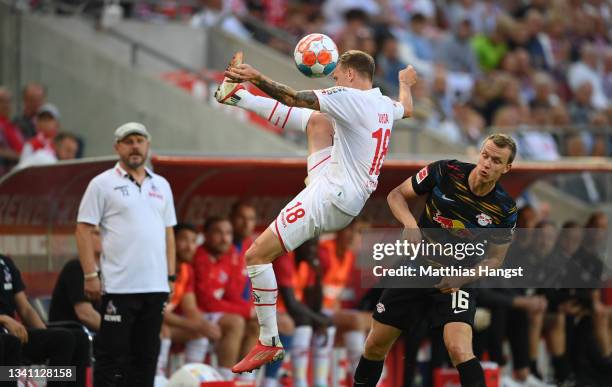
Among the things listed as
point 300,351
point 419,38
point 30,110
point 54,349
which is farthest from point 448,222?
point 419,38

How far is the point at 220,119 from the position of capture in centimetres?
1586

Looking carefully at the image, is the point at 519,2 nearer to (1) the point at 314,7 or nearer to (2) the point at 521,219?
(1) the point at 314,7

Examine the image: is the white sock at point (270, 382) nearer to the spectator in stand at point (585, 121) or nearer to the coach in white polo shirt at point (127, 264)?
the coach in white polo shirt at point (127, 264)

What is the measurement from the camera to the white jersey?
887cm

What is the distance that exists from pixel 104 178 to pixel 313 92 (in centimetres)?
209

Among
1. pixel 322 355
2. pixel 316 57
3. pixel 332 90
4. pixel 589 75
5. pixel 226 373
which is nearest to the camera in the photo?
pixel 332 90

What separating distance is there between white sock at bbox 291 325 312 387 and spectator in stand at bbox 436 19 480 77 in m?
8.31

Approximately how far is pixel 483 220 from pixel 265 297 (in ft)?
5.35

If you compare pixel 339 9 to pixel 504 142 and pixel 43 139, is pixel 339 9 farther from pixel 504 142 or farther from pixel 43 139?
pixel 504 142

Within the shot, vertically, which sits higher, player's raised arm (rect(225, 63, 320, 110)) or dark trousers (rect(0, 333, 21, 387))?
player's raised arm (rect(225, 63, 320, 110))

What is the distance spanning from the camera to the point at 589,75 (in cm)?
2141

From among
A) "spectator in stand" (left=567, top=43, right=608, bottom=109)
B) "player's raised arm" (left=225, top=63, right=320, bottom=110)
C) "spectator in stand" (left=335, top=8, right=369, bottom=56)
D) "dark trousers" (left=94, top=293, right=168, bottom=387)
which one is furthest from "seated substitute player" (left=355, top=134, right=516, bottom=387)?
"spectator in stand" (left=567, top=43, right=608, bottom=109)

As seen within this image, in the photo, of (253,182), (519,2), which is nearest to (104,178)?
(253,182)

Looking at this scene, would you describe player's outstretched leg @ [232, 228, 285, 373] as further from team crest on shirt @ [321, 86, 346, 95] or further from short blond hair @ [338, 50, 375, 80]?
short blond hair @ [338, 50, 375, 80]
